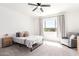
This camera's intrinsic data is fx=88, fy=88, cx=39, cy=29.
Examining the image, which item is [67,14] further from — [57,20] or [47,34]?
[47,34]

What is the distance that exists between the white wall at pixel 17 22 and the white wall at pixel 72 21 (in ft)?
2.55

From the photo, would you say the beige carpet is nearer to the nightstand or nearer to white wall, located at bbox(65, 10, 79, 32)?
the nightstand

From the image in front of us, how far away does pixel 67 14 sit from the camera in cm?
221

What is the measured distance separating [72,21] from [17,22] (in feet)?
4.58

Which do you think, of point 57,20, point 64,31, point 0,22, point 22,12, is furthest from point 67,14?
point 0,22

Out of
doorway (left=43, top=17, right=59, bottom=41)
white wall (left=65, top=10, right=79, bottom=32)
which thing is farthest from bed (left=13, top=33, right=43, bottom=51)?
white wall (left=65, top=10, right=79, bottom=32)

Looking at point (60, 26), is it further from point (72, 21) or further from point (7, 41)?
point (7, 41)

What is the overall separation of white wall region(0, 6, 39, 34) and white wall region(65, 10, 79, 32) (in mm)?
776

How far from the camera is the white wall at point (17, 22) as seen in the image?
7.22 ft

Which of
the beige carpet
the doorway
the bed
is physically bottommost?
the beige carpet

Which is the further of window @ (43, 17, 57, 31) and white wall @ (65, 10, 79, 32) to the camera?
window @ (43, 17, 57, 31)

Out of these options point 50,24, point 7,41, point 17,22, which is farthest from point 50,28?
point 7,41

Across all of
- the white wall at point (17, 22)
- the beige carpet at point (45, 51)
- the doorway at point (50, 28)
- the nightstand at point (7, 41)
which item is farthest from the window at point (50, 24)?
the nightstand at point (7, 41)

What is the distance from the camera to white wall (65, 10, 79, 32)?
2.00 meters
